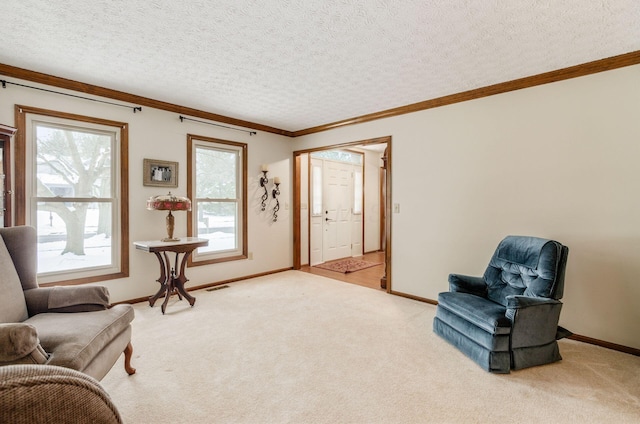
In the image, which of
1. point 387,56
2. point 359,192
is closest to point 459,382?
point 387,56

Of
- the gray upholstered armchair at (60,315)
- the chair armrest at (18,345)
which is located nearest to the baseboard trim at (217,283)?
the gray upholstered armchair at (60,315)

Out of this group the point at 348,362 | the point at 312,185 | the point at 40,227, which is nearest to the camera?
the point at 348,362

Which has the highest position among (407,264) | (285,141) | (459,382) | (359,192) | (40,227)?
(285,141)

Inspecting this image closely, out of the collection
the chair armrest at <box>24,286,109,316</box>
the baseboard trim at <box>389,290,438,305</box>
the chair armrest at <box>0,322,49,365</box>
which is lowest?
the baseboard trim at <box>389,290,438,305</box>

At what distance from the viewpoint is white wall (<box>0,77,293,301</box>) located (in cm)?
321

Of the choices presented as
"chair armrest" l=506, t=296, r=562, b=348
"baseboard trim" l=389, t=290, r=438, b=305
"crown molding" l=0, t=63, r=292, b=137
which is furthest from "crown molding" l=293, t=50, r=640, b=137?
"baseboard trim" l=389, t=290, r=438, b=305

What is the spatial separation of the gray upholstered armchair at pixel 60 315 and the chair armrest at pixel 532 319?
2576 millimetres

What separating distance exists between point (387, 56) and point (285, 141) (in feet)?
9.71

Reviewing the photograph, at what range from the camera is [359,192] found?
6.98 m

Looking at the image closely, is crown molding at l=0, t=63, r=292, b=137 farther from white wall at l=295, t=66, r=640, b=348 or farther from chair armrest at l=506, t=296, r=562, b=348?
chair armrest at l=506, t=296, r=562, b=348

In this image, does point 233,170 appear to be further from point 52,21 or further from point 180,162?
point 52,21

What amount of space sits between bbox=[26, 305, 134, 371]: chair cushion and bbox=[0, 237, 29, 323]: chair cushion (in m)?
0.09

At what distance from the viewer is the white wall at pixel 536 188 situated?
8.37ft

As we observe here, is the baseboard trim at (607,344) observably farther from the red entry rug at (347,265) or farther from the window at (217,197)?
the window at (217,197)
